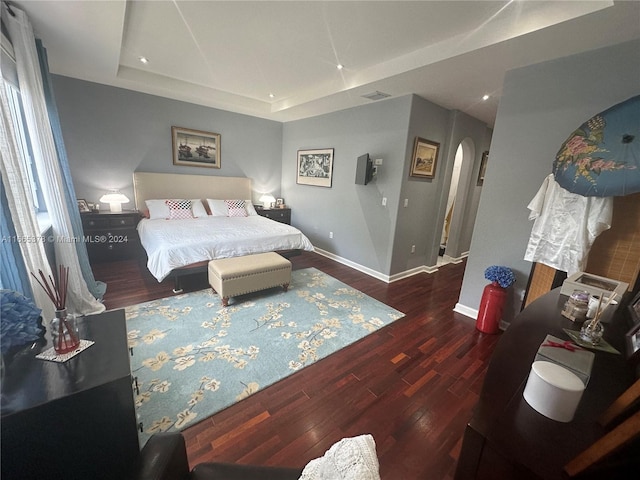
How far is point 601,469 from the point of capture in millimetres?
525

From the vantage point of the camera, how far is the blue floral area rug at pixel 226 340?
162cm

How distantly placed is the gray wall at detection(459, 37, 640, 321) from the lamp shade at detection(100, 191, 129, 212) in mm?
4778

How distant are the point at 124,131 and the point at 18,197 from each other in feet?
9.85

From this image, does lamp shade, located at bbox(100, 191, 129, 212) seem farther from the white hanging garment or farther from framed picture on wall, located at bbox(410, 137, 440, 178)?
the white hanging garment

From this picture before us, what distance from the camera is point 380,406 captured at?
64.8 inches

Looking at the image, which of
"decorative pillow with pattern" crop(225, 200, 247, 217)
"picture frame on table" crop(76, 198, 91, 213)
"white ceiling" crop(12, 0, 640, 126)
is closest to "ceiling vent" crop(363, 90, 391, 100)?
"white ceiling" crop(12, 0, 640, 126)

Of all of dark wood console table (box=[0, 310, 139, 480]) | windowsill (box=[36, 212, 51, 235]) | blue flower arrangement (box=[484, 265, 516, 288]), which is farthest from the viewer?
blue flower arrangement (box=[484, 265, 516, 288])

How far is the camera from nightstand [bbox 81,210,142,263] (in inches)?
142

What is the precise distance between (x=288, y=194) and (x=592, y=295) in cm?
494

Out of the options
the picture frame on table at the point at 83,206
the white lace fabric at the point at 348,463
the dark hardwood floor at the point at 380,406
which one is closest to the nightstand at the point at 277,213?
the picture frame on table at the point at 83,206

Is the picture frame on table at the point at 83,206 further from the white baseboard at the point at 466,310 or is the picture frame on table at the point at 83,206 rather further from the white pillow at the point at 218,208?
the white baseboard at the point at 466,310

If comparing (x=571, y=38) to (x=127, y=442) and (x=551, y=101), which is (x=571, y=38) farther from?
Answer: (x=127, y=442)

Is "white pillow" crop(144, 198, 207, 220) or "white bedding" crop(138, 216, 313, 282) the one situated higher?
"white pillow" crop(144, 198, 207, 220)

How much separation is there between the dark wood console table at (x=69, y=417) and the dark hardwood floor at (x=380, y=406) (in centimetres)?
58
